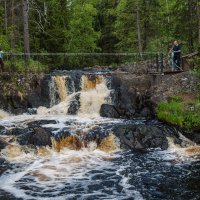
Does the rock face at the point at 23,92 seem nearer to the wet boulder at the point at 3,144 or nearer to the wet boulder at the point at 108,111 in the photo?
the wet boulder at the point at 108,111

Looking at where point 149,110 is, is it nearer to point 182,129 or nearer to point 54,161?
point 182,129

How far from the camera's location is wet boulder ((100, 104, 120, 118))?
21.0 meters

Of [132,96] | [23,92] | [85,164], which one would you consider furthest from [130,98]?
[85,164]

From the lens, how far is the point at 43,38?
3966cm

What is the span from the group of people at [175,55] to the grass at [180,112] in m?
3.55

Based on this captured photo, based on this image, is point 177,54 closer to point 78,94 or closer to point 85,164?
point 78,94

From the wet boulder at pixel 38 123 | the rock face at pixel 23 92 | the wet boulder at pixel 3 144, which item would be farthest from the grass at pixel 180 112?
the wet boulder at pixel 3 144

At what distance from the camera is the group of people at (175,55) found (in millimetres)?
22266

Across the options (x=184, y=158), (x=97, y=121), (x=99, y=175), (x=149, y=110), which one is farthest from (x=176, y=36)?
(x=99, y=175)

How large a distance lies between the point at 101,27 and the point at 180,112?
107ft

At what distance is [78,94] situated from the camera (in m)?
22.8

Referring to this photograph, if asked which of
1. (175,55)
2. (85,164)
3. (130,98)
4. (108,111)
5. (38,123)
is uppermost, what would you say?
(175,55)

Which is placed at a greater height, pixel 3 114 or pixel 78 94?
pixel 78 94

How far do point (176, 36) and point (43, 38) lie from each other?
46.3ft
